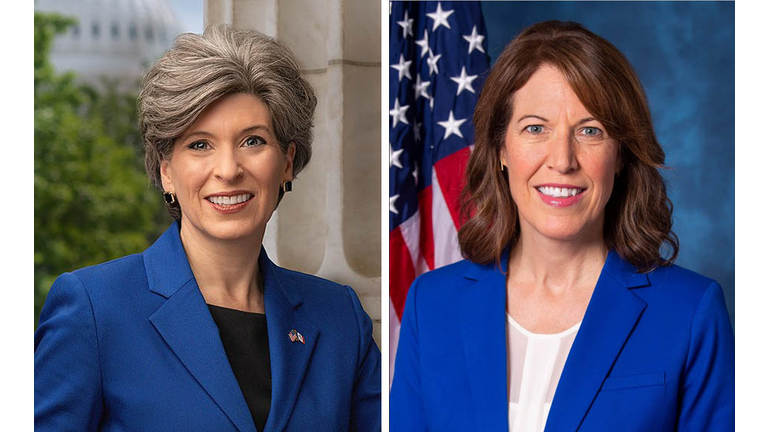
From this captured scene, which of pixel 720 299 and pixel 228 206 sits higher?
pixel 228 206

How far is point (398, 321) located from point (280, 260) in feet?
1.65

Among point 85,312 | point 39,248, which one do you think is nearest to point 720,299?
point 85,312

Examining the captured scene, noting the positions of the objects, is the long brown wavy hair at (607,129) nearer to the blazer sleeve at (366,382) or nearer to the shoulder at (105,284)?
the blazer sleeve at (366,382)

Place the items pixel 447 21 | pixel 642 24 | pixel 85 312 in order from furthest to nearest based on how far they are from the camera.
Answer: pixel 447 21 < pixel 642 24 < pixel 85 312

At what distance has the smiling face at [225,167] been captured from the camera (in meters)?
2.36

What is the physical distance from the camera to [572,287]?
2.57m

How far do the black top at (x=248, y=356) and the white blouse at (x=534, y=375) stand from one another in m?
0.74

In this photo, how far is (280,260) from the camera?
2.58 metres

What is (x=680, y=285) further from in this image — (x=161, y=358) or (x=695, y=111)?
(x=161, y=358)

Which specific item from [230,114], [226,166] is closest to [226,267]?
[226,166]

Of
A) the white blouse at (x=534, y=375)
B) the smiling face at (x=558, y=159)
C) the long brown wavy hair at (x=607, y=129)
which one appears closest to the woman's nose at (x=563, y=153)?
the smiling face at (x=558, y=159)

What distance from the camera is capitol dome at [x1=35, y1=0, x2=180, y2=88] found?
240 centimetres

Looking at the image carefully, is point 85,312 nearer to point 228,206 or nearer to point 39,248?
point 39,248

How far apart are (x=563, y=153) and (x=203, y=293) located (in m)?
1.14
